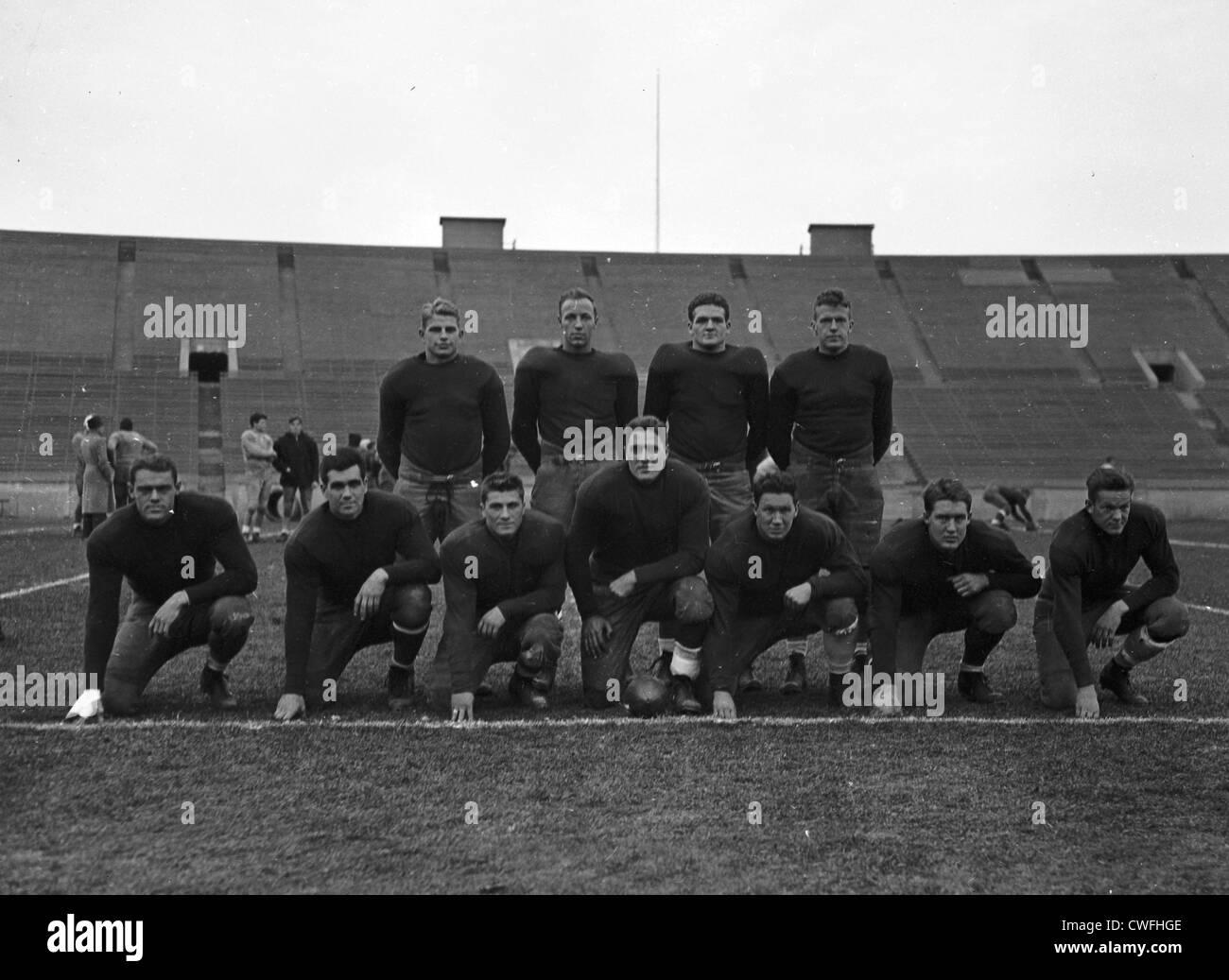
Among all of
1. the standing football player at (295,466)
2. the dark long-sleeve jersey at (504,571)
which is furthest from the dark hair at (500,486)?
the standing football player at (295,466)

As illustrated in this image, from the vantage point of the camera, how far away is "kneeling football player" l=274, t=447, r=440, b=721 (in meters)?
5.96

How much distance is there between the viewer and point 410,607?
6180mm

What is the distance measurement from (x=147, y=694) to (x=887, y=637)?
11.3ft

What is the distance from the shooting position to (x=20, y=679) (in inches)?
261

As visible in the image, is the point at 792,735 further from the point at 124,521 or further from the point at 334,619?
the point at 124,521

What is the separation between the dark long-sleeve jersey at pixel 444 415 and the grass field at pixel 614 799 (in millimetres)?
1228

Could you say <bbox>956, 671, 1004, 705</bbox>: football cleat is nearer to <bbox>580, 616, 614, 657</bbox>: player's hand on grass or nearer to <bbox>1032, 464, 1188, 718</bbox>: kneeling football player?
<bbox>1032, 464, 1188, 718</bbox>: kneeling football player

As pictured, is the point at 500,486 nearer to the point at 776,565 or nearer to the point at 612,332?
the point at 776,565

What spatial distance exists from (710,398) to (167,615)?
2796 millimetres

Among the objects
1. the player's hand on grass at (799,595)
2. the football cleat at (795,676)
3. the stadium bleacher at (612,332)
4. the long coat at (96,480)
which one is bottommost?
the football cleat at (795,676)

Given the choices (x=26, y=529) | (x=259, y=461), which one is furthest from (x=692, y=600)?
(x=26, y=529)

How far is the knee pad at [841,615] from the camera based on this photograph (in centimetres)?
615

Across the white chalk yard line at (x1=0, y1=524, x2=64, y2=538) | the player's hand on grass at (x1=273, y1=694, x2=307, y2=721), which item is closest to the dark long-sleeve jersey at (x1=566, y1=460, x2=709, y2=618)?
the player's hand on grass at (x1=273, y1=694, x2=307, y2=721)

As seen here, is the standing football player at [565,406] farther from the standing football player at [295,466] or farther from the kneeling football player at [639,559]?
the standing football player at [295,466]
